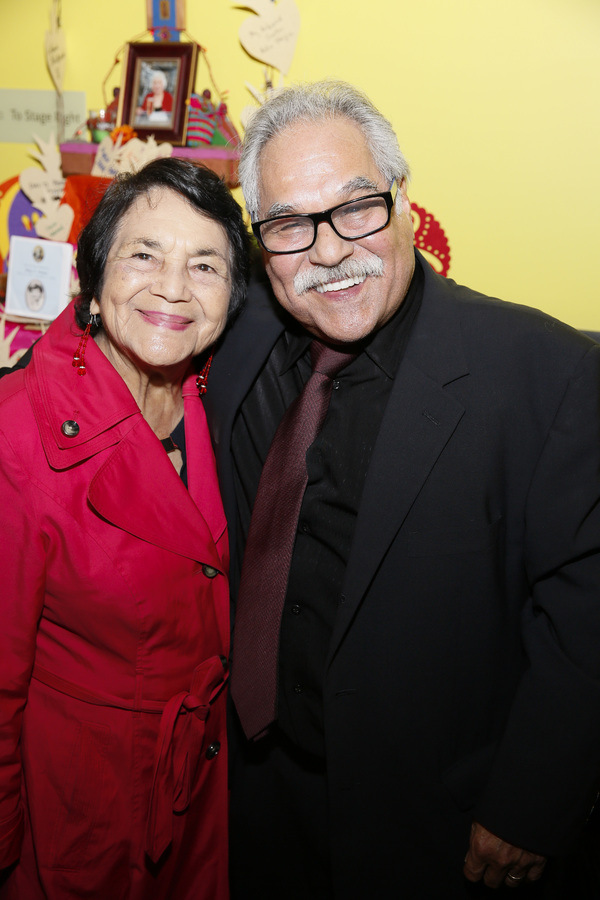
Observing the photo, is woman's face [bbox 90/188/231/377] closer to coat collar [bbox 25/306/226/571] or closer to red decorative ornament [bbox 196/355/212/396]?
coat collar [bbox 25/306/226/571]

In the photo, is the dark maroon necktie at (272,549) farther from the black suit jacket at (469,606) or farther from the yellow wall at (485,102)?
the yellow wall at (485,102)

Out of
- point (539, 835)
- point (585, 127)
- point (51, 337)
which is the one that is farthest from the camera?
point (585, 127)

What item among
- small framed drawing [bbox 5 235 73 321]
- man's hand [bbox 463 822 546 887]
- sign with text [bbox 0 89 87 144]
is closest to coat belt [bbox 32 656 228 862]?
man's hand [bbox 463 822 546 887]

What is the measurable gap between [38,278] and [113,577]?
5.11 feet

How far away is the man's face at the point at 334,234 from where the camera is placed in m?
1.22

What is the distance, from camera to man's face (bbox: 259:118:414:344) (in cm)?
122

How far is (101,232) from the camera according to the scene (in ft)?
4.52

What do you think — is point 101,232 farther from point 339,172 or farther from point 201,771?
point 201,771

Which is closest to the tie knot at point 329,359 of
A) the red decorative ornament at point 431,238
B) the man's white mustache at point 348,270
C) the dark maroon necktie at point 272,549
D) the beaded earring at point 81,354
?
the dark maroon necktie at point 272,549

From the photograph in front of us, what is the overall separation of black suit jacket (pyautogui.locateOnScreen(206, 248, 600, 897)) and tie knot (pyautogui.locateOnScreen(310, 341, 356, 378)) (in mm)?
185

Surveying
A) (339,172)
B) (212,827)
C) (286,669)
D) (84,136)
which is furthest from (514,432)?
(84,136)

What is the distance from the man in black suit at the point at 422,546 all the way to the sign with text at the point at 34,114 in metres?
1.25

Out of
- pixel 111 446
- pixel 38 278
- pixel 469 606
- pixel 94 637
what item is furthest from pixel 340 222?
pixel 38 278

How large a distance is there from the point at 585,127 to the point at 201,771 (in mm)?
2126
